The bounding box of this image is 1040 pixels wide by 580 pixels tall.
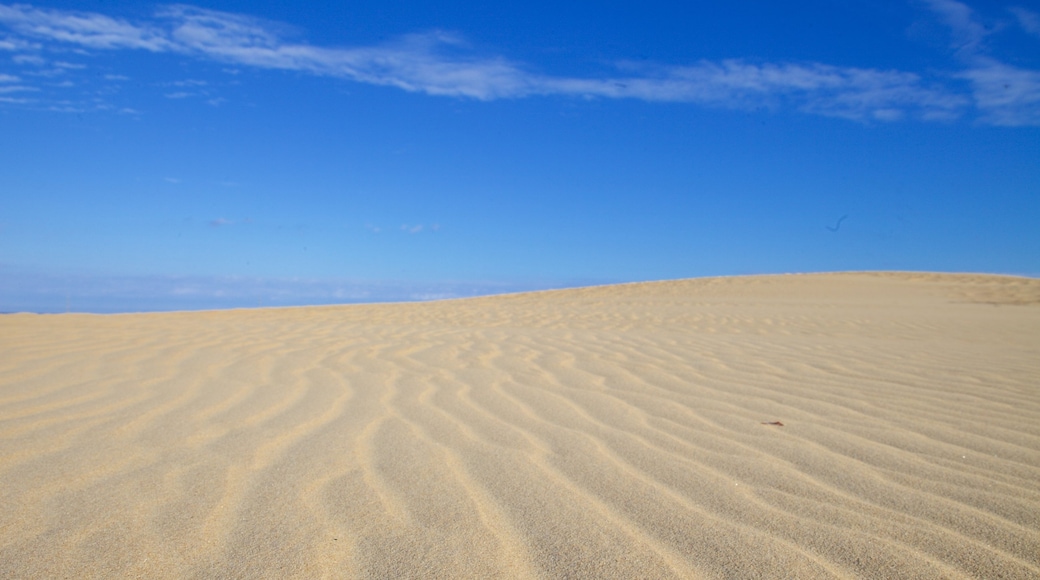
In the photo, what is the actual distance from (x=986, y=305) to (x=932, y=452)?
14.3 m

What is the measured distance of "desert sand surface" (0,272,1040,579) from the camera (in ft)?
5.57

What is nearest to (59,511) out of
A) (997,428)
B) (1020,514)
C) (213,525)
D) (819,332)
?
(213,525)

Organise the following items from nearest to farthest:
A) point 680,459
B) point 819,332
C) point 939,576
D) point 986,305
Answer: point 939,576
point 680,459
point 819,332
point 986,305

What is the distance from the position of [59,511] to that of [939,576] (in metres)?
2.49

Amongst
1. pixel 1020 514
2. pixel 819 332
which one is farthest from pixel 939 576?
pixel 819 332

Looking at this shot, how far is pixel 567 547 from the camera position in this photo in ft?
5.71

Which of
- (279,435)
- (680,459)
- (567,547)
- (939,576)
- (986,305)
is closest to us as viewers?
(939,576)

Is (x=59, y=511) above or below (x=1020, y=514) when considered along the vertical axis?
above

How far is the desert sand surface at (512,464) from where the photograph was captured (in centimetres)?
170

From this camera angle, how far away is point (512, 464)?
2.45 metres

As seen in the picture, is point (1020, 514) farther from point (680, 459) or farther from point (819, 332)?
point (819, 332)

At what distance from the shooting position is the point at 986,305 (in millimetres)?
14078

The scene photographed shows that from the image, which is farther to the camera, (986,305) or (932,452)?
(986,305)

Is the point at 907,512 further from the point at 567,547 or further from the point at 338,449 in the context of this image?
the point at 338,449
